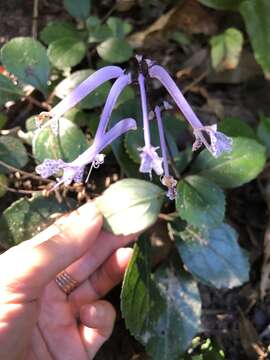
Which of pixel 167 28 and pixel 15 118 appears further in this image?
pixel 167 28

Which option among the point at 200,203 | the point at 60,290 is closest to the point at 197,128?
the point at 200,203

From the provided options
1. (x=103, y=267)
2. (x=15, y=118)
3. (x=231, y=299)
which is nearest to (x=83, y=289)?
(x=103, y=267)

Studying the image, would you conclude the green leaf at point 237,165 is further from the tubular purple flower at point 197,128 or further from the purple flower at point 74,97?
the purple flower at point 74,97

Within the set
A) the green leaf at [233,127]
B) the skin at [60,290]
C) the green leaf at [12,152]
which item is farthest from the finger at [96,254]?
the green leaf at [233,127]

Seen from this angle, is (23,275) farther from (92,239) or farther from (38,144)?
(38,144)

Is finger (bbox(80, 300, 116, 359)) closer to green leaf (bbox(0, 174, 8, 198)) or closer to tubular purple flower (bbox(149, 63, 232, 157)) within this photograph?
green leaf (bbox(0, 174, 8, 198))

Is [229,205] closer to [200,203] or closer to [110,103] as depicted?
[200,203]
